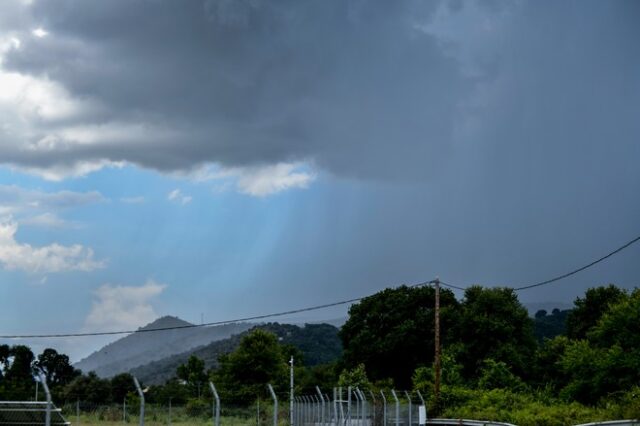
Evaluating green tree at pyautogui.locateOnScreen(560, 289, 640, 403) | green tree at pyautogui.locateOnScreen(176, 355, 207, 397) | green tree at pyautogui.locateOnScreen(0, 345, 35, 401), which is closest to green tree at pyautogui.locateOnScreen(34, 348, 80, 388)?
green tree at pyautogui.locateOnScreen(0, 345, 35, 401)

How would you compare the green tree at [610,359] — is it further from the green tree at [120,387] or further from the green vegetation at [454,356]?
the green tree at [120,387]

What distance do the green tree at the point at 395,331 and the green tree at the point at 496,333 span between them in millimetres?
4053

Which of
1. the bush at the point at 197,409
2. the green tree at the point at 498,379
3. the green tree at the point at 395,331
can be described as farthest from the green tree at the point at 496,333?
the bush at the point at 197,409

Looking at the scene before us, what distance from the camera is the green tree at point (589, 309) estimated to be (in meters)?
84.2

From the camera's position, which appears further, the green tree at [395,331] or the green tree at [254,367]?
the green tree at [395,331]

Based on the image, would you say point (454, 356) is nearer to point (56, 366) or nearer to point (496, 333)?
point (496, 333)

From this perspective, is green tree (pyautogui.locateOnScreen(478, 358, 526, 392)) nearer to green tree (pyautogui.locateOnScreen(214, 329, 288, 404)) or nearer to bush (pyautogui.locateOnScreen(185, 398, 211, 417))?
bush (pyautogui.locateOnScreen(185, 398, 211, 417))

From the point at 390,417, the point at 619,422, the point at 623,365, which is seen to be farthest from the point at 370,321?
the point at 619,422

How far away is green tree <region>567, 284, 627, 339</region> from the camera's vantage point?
276 ft

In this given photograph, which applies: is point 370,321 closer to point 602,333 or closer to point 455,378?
point 455,378

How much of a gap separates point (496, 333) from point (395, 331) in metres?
11.2

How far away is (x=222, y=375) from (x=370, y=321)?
15805 millimetres

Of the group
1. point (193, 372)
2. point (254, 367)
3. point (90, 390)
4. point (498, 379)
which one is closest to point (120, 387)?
point (90, 390)

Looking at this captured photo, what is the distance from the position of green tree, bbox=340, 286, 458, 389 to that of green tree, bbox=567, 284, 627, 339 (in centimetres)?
1136
